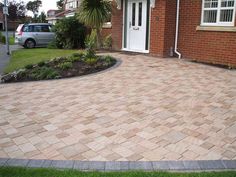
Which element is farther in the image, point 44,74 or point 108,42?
point 108,42

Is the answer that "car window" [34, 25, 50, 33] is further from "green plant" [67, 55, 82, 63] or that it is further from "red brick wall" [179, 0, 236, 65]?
"red brick wall" [179, 0, 236, 65]

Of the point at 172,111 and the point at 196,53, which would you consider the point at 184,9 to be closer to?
the point at 196,53

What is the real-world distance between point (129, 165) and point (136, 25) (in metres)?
10.2

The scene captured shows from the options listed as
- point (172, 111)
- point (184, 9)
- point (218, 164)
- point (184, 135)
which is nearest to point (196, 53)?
point (184, 9)

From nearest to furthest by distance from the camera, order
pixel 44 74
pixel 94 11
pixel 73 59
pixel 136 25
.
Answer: pixel 44 74, pixel 73 59, pixel 136 25, pixel 94 11

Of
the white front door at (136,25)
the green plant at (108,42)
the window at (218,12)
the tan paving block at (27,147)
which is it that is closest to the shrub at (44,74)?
the tan paving block at (27,147)

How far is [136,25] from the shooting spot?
12.9 meters

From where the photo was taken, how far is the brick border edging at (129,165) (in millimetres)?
3380

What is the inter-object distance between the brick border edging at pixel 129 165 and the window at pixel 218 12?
7338 mm

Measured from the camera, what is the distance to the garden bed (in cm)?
865

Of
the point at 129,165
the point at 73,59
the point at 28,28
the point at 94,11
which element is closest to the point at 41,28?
the point at 28,28

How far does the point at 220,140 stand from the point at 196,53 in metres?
7.15

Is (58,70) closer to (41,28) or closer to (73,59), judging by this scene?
(73,59)

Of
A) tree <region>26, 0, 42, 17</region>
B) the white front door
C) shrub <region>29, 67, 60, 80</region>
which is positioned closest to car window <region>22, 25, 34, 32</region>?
the white front door
